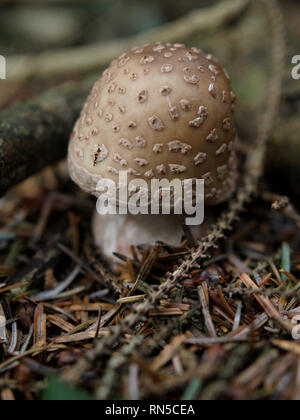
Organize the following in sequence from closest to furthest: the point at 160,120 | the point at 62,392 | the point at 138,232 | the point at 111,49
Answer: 1. the point at 62,392
2. the point at 160,120
3. the point at 138,232
4. the point at 111,49

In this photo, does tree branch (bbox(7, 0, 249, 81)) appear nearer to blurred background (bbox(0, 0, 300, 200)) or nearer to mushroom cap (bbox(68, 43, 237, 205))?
blurred background (bbox(0, 0, 300, 200))

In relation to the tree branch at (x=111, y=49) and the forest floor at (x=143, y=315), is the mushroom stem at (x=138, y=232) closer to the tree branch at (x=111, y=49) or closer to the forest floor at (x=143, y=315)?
the forest floor at (x=143, y=315)

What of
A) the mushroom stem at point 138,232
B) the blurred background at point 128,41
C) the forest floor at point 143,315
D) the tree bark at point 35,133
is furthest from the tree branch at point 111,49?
the mushroom stem at point 138,232

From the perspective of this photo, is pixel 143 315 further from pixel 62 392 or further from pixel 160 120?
pixel 160 120

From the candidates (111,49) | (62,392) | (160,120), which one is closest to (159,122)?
(160,120)

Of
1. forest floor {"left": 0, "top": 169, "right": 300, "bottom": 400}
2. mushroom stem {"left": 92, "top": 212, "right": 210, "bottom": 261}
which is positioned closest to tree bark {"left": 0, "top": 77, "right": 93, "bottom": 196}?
forest floor {"left": 0, "top": 169, "right": 300, "bottom": 400}
